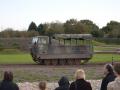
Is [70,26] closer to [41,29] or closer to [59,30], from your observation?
[59,30]

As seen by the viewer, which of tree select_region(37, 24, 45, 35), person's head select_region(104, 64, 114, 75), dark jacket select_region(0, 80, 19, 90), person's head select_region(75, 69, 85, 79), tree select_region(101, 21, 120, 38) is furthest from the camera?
tree select_region(101, 21, 120, 38)

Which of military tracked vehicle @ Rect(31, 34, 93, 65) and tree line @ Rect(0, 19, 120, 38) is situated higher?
tree line @ Rect(0, 19, 120, 38)

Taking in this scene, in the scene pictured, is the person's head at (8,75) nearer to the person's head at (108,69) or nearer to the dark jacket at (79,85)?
the dark jacket at (79,85)

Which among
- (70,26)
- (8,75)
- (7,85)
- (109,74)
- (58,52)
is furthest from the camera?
(70,26)

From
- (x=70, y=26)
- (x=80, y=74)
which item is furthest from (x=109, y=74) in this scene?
(x=70, y=26)

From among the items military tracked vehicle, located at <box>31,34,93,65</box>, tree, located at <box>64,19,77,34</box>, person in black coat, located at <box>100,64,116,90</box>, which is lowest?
military tracked vehicle, located at <box>31,34,93,65</box>

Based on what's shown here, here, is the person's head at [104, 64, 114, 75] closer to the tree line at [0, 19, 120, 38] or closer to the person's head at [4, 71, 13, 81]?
the person's head at [4, 71, 13, 81]

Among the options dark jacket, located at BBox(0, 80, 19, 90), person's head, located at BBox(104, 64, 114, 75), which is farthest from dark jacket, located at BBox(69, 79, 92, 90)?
dark jacket, located at BBox(0, 80, 19, 90)

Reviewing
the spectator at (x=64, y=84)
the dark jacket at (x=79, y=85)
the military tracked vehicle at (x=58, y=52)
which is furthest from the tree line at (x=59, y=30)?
the dark jacket at (x=79, y=85)

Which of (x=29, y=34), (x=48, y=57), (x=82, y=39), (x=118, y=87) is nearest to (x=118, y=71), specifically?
(x=118, y=87)

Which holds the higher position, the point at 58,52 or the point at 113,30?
the point at 113,30

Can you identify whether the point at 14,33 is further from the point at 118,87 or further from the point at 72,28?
the point at 118,87

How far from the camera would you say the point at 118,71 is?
28.1 ft

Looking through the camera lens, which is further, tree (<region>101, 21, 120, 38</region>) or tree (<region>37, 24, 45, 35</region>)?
tree (<region>101, 21, 120, 38</region>)
